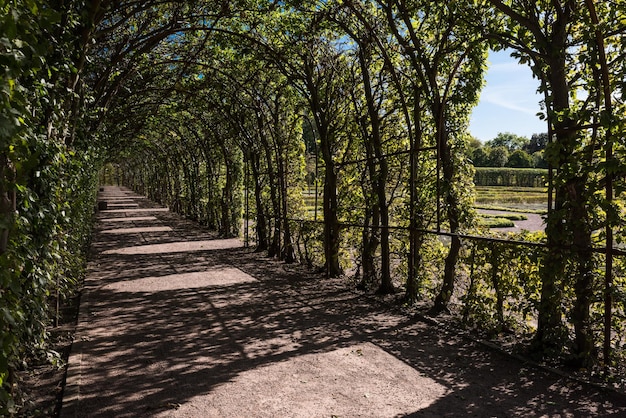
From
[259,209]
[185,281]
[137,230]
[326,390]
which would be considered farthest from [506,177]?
[326,390]

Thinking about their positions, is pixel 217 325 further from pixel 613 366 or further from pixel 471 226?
pixel 613 366

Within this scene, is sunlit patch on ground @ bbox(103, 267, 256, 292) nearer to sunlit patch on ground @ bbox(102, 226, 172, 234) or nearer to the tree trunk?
the tree trunk

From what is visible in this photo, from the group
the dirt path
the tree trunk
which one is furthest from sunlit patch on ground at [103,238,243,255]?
the dirt path

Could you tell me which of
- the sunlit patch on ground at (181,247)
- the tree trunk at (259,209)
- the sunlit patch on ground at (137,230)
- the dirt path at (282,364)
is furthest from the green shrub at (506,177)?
the dirt path at (282,364)

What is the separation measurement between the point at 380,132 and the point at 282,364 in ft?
16.7

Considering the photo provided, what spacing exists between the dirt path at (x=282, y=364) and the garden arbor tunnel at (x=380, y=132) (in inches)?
27.6

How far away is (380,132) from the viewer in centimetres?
866

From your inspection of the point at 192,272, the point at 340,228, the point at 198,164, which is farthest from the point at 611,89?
the point at 198,164

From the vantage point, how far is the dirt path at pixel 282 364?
3.84 m

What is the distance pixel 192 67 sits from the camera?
431 inches

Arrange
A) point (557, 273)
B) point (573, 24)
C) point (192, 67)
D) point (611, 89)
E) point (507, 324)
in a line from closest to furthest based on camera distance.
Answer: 1. point (611, 89)
2. point (557, 273)
3. point (573, 24)
4. point (507, 324)
5. point (192, 67)

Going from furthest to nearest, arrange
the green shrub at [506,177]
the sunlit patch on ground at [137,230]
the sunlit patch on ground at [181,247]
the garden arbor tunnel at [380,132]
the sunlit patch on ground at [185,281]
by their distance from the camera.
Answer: the green shrub at [506,177] < the sunlit patch on ground at [137,230] < the sunlit patch on ground at [181,247] < the sunlit patch on ground at [185,281] < the garden arbor tunnel at [380,132]

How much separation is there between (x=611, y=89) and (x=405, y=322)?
362 centimetres

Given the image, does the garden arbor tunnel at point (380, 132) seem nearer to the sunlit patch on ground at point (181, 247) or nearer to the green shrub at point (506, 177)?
the sunlit patch on ground at point (181, 247)
